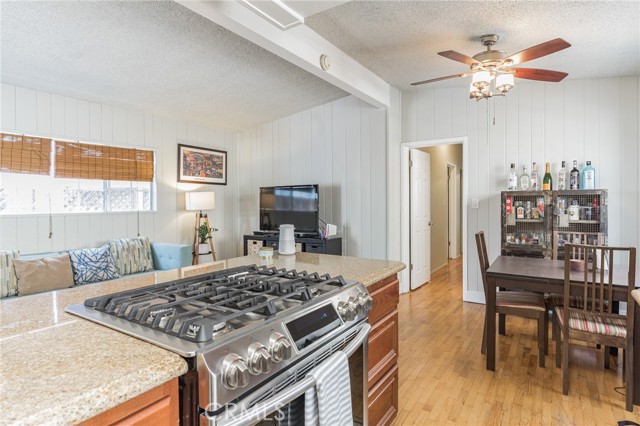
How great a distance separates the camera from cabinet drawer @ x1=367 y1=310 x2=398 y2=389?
5.38ft

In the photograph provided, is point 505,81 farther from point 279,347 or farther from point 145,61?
point 145,61

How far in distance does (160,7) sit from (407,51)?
2092mm

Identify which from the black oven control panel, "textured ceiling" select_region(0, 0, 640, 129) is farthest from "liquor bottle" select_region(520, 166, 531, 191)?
the black oven control panel

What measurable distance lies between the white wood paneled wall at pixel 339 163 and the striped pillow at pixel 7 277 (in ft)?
10.5

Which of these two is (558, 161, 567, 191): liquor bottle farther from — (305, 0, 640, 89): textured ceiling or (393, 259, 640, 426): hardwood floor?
(393, 259, 640, 426): hardwood floor

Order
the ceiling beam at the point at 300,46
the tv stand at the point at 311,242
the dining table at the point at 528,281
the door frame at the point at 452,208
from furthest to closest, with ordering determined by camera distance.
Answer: the door frame at the point at 452,208 → the tv stand at the point at 311,242 → the dining table at the point at 528,281 → the ceiling beam at the point at 300,46

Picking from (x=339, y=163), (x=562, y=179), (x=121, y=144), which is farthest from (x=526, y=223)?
(x=121, y=144)

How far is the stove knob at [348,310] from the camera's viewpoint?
1.28 m

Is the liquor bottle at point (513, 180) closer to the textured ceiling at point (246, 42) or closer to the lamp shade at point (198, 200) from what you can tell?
the textured ceiling at point (246, 42)

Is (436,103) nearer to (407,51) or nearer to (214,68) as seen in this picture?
(407,51)

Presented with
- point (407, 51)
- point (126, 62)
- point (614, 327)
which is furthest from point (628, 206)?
point (126, 62)

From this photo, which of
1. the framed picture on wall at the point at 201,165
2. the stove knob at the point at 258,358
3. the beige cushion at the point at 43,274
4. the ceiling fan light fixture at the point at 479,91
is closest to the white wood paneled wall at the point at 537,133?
the ceiling fan light fixture at the point at 479,91

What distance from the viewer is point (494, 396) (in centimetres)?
225

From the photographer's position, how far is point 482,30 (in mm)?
2832
